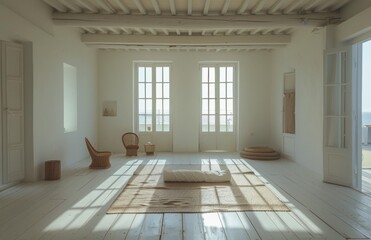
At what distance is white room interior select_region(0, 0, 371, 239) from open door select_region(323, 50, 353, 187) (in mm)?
101

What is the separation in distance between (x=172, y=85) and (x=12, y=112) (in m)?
5.65

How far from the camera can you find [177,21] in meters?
6.94

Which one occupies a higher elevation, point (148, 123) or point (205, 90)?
point (205, 90)

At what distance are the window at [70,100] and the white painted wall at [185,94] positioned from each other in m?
2.11

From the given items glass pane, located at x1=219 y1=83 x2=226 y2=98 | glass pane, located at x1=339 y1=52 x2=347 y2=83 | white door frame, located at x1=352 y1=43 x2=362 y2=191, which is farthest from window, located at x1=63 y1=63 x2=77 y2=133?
white door frame, located at x1=352 y1=43 x2=362 y2=191

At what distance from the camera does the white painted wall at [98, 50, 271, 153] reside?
1052cm

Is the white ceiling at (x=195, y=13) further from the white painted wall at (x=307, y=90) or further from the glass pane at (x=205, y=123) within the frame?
the glass pane at (x=205, y=123)

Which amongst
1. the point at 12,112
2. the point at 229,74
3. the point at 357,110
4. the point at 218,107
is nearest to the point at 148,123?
the point at 218,107

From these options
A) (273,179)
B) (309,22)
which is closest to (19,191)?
(273,179)

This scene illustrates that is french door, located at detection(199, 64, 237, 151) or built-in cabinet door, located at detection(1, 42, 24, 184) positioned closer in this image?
built-in cabinet door, located at detection(1, 42, 24, 184)

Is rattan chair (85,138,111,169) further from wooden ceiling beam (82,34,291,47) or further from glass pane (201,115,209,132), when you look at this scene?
glass pane (201,115,209,132)

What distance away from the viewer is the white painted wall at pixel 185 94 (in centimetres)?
1052

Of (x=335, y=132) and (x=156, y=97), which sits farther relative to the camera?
(x=156, y=97)

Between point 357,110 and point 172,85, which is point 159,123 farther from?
point 357,110
